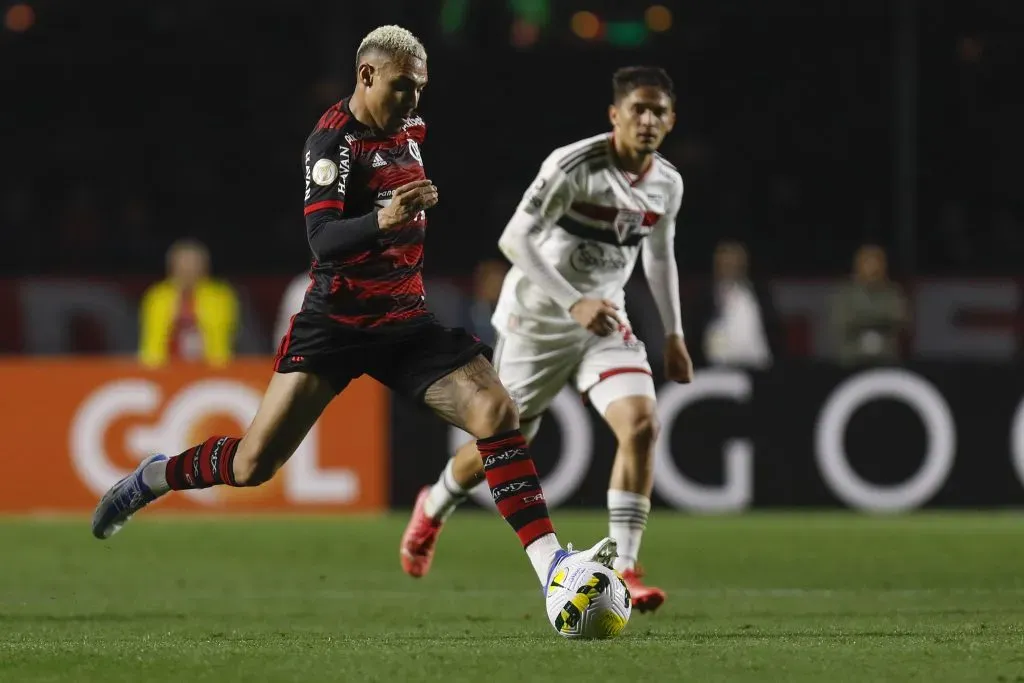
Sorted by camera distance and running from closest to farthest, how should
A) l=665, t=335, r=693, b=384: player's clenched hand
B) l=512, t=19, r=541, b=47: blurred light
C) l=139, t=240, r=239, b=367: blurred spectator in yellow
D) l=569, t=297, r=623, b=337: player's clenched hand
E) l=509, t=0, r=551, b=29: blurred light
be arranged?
l=569, t=297, r=623, b=337: player's clenched hand, l=665, t=335, r=693, b=384: player's clenched hand, l=139, t=240, r=239, b=367: blurred spectator in yellow, l=509, t=0, r=551, b=29: blurred light, l=512, t=19, r=541, b=47: blurred light

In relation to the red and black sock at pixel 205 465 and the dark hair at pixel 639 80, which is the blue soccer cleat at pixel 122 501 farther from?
the dark hair at pixel 639 80

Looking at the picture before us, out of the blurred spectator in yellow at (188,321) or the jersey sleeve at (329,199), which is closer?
the jersey sleeve at (329,199)

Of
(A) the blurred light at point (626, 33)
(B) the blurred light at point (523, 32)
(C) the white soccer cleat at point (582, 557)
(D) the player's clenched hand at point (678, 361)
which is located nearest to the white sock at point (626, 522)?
(D) the player's clenched hand at point (678, 361)

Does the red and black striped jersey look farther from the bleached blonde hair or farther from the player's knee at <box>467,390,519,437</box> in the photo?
the player's knee at <box>467,390,519,437</box>

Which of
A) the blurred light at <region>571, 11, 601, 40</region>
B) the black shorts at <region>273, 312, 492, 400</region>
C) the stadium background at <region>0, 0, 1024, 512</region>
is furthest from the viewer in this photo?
the blurred light at <region>571, 11, 601, 40</region>

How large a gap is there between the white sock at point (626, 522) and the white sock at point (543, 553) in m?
1.13

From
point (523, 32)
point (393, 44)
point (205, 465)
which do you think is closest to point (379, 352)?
point (205, 465)

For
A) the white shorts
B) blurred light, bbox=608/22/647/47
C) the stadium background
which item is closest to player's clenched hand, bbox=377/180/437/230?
the white shorts

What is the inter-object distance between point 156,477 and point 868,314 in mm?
7667

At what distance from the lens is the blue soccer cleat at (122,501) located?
6.34 m

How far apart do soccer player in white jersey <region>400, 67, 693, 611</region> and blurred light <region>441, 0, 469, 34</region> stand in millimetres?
12410

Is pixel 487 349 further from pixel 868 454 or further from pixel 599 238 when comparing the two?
pixel 868 454

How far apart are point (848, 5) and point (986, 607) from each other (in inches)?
577

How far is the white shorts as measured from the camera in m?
6.84
